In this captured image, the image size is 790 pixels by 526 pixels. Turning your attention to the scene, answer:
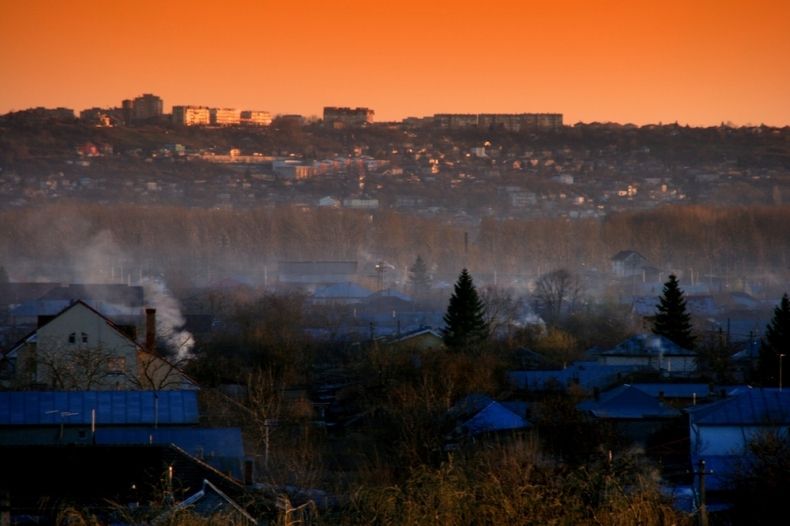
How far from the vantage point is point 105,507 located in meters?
17.8

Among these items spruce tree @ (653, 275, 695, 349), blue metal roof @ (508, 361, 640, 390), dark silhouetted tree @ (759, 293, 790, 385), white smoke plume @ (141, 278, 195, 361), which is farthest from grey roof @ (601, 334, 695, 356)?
white smoke plume @ (141, 278, 195, 361)

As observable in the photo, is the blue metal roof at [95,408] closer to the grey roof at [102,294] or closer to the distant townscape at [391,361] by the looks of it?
the distant townscape at [391,361]

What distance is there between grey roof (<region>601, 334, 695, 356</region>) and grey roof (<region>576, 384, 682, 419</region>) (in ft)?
28.2

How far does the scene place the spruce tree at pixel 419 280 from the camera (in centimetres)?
8425

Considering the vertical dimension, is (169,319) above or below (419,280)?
above

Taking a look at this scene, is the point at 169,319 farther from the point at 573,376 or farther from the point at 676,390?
the point at 676,390

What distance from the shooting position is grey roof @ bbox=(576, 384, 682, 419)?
3512 cm

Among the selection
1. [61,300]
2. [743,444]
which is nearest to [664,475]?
[743,444]

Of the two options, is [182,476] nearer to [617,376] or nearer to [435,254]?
[617,376]

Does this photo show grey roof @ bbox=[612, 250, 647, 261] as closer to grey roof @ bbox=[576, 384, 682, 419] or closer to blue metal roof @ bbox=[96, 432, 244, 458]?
grey roof @ bbox=[576, 384, 682, 419]

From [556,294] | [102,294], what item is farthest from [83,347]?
[556,294]

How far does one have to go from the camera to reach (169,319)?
5625cm

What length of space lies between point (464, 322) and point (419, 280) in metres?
40.0

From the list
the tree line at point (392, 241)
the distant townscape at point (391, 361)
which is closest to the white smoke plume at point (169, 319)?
the distant townscape at point (391, 361)
